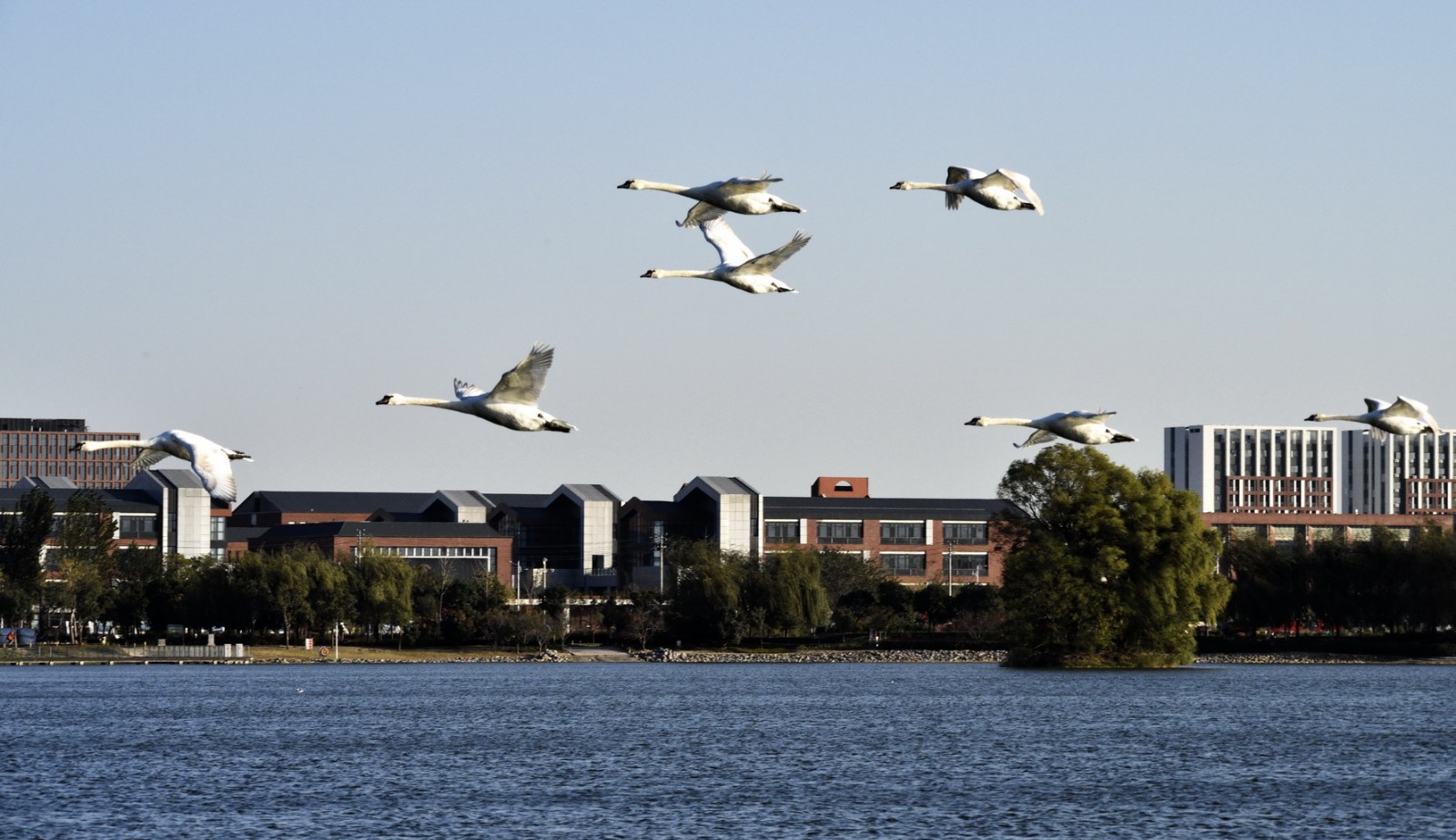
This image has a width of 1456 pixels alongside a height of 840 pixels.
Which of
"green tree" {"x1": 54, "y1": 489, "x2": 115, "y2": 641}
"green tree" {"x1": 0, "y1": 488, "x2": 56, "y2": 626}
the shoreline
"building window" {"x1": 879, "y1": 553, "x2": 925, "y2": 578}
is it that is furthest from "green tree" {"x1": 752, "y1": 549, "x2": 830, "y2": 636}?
"green tree" {"x1": 0, "y1": 488, "x2": 56, "y2": 626}

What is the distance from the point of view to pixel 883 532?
197m

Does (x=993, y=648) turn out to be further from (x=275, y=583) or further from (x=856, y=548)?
(x=275, y=583)

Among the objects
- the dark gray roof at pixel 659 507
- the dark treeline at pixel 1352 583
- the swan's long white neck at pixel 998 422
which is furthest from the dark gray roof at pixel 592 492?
the swan's long white neck at pixel 998 422

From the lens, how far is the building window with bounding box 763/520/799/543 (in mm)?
193875

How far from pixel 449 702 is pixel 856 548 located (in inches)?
3742

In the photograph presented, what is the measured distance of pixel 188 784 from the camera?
208ft

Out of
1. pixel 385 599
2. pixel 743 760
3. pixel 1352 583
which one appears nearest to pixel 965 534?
pixel 1352 583

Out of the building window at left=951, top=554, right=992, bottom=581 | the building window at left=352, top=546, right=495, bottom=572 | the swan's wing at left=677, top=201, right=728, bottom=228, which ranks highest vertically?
the swan's wing at left=677, top=201, right=728, bottom=228

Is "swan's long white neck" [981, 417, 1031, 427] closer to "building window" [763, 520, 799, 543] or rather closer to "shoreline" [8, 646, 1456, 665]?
"shoreline" [8, 646, 1456, 665]

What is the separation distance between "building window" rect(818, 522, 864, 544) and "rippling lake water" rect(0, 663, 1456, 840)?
246 ft

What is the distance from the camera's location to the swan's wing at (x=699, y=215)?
42438mm

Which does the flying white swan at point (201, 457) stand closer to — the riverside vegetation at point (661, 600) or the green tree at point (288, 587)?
the riverside vegetation at point (661, 600)

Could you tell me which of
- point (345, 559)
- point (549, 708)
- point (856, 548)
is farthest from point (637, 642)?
point (549, 708)

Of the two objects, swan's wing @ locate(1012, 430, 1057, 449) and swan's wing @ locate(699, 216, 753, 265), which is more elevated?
swan's wing @ locate(699, 216, 753, 265)
